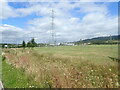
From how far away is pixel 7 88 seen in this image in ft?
27.4

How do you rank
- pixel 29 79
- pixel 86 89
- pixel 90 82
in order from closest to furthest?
pixel 86 89 → pixel 90 82 → pixel 29 79

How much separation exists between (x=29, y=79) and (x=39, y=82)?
1.12 meters

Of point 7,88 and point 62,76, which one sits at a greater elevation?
point 62,76

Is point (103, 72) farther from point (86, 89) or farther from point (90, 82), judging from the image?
point (86, 89)

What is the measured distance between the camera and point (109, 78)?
6723 millimetres

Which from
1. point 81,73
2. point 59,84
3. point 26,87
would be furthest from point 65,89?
point 26,87

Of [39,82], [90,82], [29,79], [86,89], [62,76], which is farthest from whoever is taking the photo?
[29,79]

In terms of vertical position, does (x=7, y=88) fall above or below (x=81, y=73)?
below

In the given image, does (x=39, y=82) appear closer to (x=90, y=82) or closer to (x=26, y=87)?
(x=26, y=87)

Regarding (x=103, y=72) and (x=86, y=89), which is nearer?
(x=86, y=89)

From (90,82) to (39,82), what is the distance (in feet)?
7.97

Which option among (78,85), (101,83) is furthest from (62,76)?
(101,83)

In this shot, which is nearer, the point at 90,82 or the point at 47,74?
the point at 90,82

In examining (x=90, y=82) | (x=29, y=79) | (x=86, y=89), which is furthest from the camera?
(x=29, y=79)
